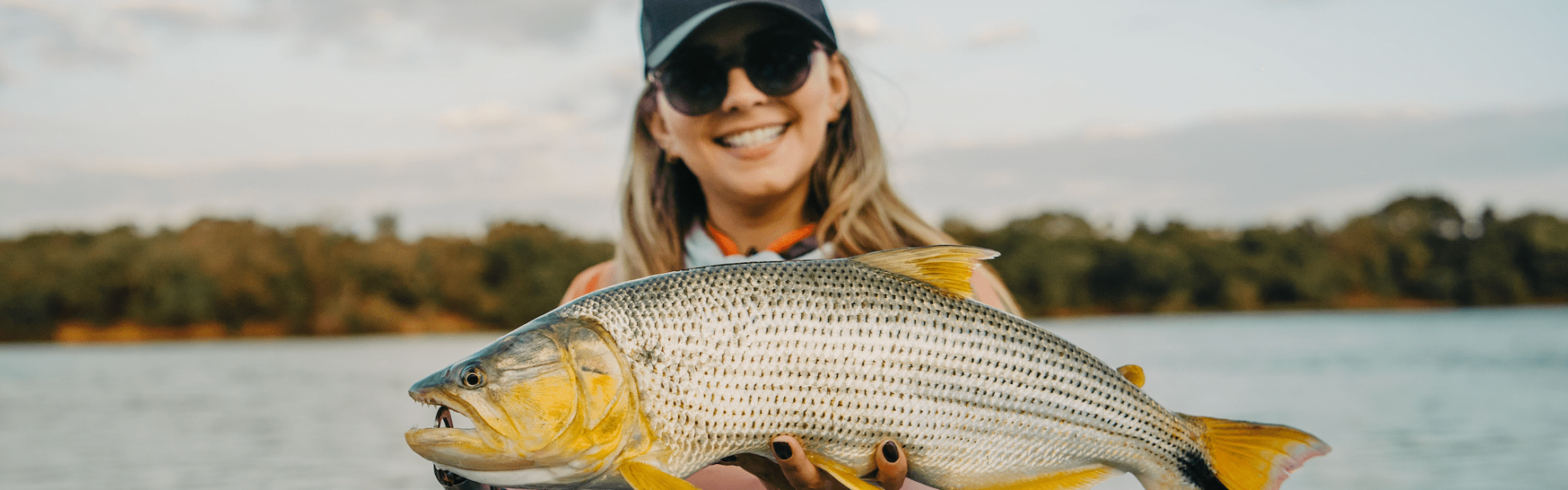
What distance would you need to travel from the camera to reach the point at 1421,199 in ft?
228

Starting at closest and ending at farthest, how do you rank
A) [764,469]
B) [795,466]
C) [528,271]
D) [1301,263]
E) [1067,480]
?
[795,466] < [764,469] < [1067,480] < [528,271] < [1301,263]

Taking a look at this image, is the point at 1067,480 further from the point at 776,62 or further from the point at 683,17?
the point at 683,17

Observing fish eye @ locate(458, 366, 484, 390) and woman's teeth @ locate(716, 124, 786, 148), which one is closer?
fish eye @ locate(458, 366, 484, 390)

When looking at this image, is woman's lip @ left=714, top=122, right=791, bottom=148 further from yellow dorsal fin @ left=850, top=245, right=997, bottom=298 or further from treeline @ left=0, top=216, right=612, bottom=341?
treeline @ left=0, top=216, right=612, bottom=341

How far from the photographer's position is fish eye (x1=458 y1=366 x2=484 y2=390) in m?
2.29

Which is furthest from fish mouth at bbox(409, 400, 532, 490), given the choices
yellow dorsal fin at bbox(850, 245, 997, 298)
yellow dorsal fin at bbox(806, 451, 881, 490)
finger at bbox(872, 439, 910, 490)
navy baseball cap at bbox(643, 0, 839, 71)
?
navy baseball cap at bbox(643, 0, 839, 71)

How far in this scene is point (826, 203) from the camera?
3.70 metres

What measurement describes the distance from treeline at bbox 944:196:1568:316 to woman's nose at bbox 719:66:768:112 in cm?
6119

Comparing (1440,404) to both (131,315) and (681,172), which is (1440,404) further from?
(131,315)

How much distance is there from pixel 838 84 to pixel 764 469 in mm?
1542

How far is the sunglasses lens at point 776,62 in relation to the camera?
323 cm

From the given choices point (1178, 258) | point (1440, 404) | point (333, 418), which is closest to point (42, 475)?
point (333, 418)

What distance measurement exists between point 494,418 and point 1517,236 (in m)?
75.4

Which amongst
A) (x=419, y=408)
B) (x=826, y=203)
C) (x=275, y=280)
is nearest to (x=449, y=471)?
(x=826, y=203)
